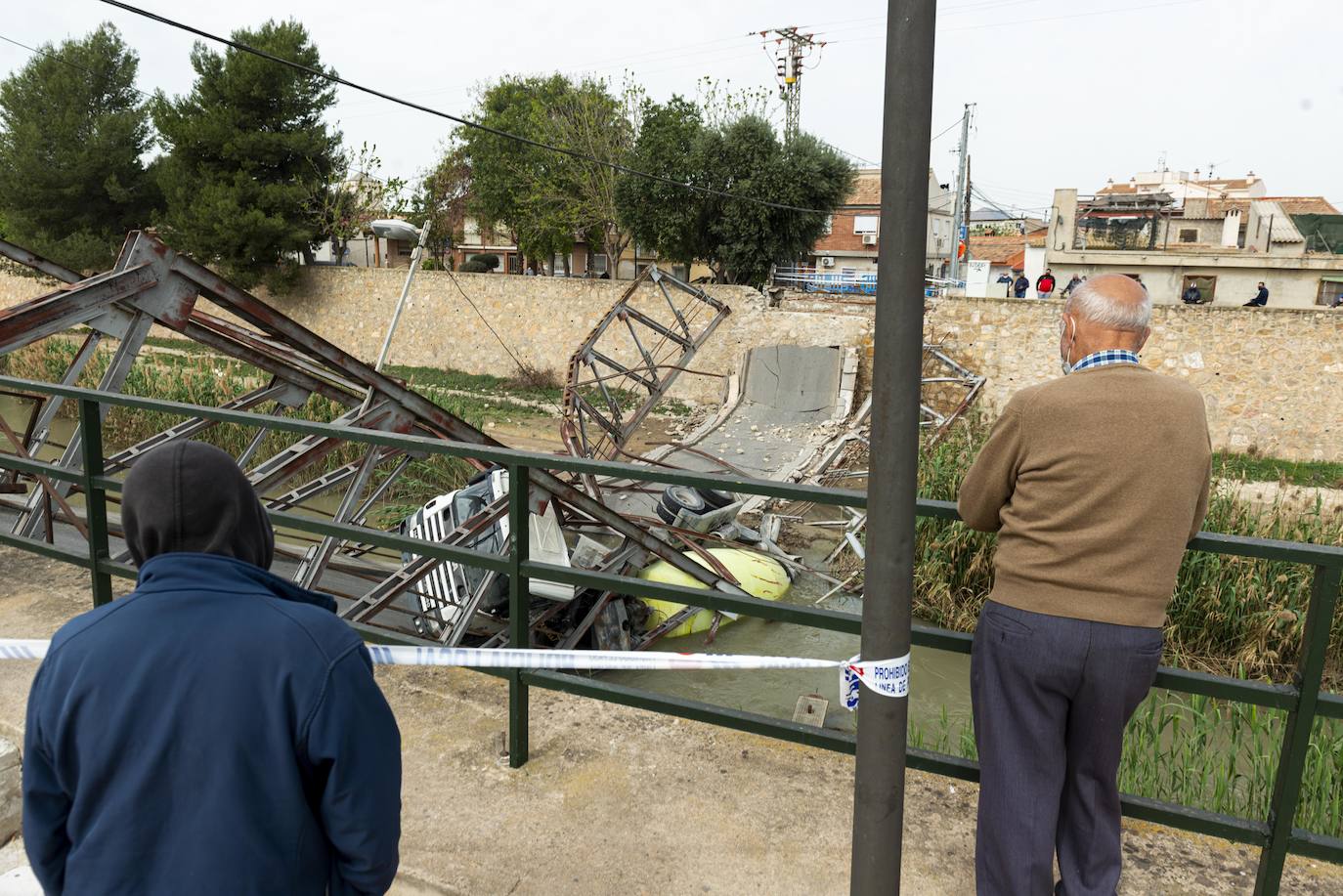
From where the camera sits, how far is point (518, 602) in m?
3.05

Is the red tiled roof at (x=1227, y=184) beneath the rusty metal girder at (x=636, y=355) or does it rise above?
above

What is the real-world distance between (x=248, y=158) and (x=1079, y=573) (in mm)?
29105

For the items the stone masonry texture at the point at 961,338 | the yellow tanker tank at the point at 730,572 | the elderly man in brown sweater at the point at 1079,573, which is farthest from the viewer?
the stone masonry texture at the point at 961,338

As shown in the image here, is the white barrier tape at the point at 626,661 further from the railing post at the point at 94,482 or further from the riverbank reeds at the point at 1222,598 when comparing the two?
the riverbank reeds at the point at 1222,598

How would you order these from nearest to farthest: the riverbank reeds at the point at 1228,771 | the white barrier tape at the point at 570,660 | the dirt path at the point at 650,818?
1. the white barrier tape at the point at 570,660
2. the dirt path at the point at 650,818
3. the riverbank reeds at the point at 1228,771

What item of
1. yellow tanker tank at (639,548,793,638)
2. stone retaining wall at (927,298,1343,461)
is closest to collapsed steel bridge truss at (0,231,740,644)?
yellow tanker tank at (639,548,793,638)

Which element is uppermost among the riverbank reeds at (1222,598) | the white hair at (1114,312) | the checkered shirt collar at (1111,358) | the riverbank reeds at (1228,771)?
the white hair at (1114,312)

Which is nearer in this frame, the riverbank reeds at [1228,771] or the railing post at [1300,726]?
the railing post at [1300,726]

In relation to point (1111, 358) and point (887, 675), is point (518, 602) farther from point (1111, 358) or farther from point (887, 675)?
point (1111, 358)

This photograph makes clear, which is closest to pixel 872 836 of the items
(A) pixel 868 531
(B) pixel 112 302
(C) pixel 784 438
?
(A) pixel 868 531

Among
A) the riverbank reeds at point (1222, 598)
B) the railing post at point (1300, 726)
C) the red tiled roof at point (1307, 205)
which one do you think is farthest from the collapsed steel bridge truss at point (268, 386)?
the red tiled roof at point (1307, 205)

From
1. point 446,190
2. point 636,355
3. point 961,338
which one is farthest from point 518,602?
point 446,190

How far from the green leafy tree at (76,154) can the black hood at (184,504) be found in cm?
3386

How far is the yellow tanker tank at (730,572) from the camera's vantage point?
8.17 metres
